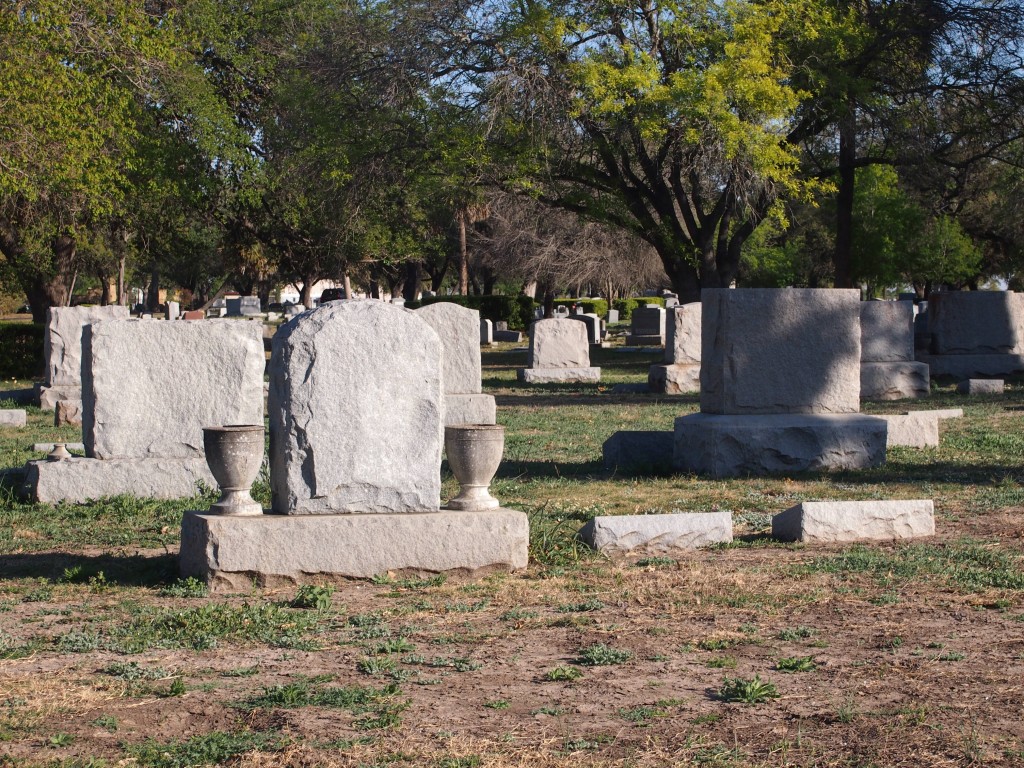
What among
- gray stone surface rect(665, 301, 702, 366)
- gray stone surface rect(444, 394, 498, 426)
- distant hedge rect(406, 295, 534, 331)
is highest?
distant hedge rect(406, 295, 534, 331)

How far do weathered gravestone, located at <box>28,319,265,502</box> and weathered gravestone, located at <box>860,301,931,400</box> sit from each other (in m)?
11.5

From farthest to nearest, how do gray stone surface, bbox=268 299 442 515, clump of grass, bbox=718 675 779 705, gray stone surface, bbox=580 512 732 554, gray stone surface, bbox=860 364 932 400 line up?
1. gray stone surface, bbox=860 364 932 400
2. gray stone surface, bbox=580 512 732 554
3. gray stone surface, bbox=268 299 442 515
4. clump of grass, bbox=718 675 779 705

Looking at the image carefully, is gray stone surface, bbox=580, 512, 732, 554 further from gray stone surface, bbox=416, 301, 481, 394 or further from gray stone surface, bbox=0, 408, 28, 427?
gray stone surface, bbox=0, 408, 28, 427

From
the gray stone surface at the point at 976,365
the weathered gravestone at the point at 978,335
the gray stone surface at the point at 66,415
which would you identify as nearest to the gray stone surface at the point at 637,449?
the gray stone surface at the point at 66,415

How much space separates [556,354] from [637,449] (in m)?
11.7

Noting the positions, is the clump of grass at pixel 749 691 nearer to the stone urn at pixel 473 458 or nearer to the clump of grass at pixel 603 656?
the clump of grass at pixel 603 656

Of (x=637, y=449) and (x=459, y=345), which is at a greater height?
(x=459, y=345)

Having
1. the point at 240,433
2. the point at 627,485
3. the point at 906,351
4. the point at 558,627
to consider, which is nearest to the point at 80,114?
the point at 906,351

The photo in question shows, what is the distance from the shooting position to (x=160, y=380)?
32.4 ft

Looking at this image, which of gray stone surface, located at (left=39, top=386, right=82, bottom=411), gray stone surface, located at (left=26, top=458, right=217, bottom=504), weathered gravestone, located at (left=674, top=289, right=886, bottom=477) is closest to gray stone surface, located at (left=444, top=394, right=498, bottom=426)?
weathered gravestone, located at (left=674, top=289, right=886, bottom=477)

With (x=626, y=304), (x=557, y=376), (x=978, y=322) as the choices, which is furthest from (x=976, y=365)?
(x=626, y=304)

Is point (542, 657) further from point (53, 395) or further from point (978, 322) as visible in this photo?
point (978, 322)

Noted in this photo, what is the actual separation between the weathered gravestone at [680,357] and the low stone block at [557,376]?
7.51 feet

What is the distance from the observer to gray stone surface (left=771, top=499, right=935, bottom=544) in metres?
7.54
